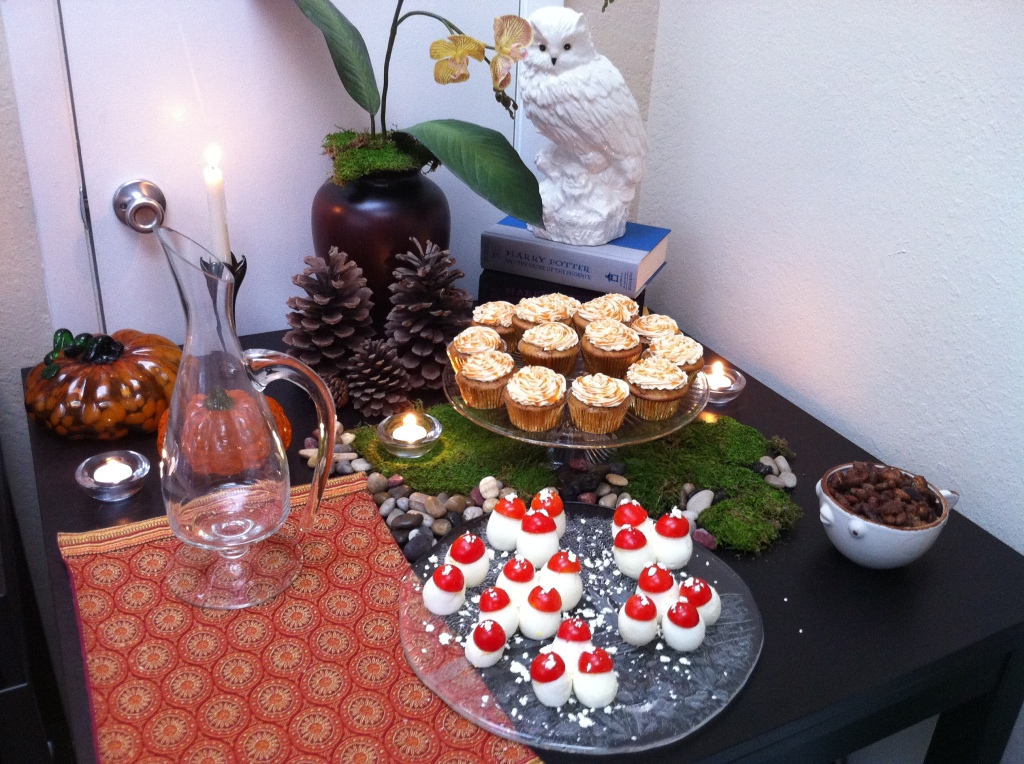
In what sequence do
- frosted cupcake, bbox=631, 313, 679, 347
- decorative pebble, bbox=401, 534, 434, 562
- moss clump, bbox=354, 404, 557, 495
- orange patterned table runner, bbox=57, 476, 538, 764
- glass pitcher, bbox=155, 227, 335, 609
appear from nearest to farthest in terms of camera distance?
orange patterned table runner, bbox=57, 476, 538, 764
glass pitcher, bbox=155, 227, 335, 609
decorative pebble, bbox=401, 534, 434, 562
moss clump, bbox=354, 404, 557, 495
frosted cupcake, bbox=631, 313, 679, 347

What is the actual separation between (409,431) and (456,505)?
5.6 inches

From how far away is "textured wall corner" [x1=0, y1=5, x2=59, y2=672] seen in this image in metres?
1.02

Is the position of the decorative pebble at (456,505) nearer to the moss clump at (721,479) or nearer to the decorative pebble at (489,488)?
the decorative pebble at (489,488)

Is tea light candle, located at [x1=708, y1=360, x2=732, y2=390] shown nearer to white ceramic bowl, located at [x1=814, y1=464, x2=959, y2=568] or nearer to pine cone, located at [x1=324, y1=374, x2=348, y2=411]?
white ceramic bowl, located at [x1=814, y1=464, x2=959, y2=568]

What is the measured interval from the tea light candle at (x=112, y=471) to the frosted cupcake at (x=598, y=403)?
476 millimetres

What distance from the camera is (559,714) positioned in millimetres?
627

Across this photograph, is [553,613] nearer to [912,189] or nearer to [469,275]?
[912,189]

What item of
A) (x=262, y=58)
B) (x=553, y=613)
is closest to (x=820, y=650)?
(x=553, y=613)

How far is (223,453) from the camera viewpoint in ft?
2.41

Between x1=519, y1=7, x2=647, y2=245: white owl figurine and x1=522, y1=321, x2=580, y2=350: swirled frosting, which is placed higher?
x1=519, y1=7, x2=647, y2=245: white owl figurine

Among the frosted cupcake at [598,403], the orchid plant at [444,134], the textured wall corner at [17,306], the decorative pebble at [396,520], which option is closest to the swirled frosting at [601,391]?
the frosted cupcake at [598,403]

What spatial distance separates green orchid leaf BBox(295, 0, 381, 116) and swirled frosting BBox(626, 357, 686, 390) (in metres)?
0.52

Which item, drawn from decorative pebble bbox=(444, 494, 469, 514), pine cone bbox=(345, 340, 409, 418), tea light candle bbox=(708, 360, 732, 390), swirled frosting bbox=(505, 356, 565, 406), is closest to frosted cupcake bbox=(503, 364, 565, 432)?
swirled frosting bbox=(505, 356, 565, 406)

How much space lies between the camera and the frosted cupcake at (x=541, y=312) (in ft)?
3.32
